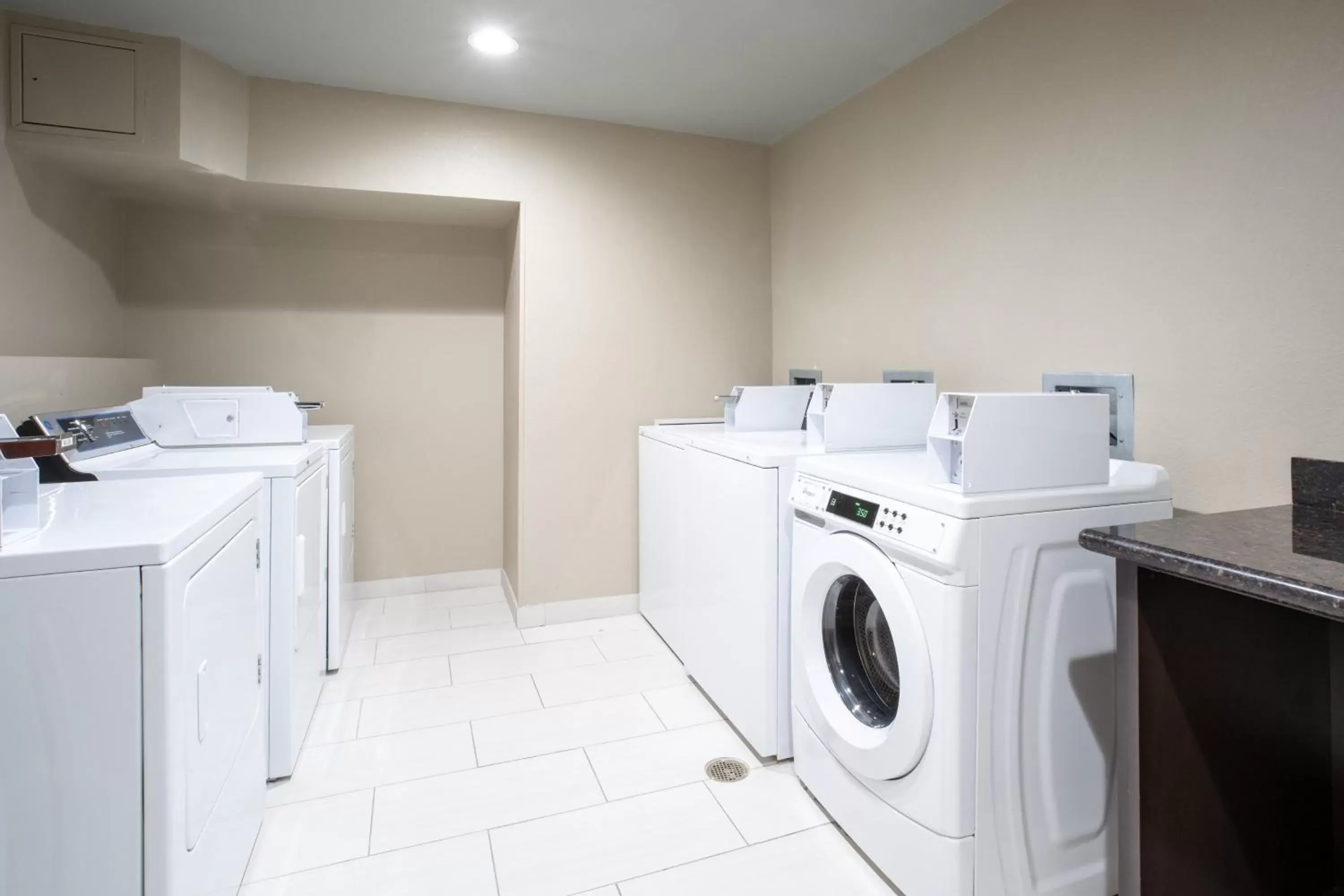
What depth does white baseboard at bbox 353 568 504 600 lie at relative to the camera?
12.3 ft

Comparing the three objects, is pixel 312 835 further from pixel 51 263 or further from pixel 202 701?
pixel 51 263

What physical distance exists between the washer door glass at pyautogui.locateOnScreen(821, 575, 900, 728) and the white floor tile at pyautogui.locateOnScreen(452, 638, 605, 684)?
1.36 m

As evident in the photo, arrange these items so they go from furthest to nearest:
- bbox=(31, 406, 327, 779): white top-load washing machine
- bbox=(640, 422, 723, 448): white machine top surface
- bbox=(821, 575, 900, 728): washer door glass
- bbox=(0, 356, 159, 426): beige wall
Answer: bbox=(640, 422, 723, 448): white machine top surface, bbox=(0, 356, 159, 426): beige wall, bbox=(31, 406, 327, 779): white top-load washing machine, bbox=(821, 575, 900, 728): washer door glass

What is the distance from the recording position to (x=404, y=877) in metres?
1.69

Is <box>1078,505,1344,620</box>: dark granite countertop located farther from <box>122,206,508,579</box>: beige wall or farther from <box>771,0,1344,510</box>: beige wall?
<box>122,206,508,579</box>: beige wall

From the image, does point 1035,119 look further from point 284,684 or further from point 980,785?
point 284,684

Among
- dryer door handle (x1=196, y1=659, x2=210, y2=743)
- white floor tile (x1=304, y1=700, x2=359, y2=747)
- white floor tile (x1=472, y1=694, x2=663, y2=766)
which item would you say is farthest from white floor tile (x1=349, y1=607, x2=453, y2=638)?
dryer door handle (x1=196, y1=659, x2=210, y2=743)

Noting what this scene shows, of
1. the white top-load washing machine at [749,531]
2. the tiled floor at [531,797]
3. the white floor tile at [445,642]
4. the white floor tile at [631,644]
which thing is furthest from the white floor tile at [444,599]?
the white top-load washing machine at [749,531]

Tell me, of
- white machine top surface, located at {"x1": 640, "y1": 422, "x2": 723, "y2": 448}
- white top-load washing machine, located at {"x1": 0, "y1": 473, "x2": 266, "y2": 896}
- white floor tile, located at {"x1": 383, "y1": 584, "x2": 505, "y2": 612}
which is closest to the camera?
white top-load washing machine, located at {"x1": 0, "y1": 473, "x2": 266, "y2": 896}

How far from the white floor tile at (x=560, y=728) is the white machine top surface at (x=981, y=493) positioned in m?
1.15

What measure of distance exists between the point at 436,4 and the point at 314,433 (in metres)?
1.75

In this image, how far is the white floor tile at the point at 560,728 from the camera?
7.46 ft

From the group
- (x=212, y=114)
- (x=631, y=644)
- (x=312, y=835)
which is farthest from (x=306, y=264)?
(x=312, y=835)

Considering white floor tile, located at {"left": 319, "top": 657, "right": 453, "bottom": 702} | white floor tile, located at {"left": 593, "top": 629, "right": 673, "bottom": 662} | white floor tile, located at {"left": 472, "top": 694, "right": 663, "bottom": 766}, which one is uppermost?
white floor tile, located at {"left": 593, "top": 629, "right": 673, "bottom": 662}
